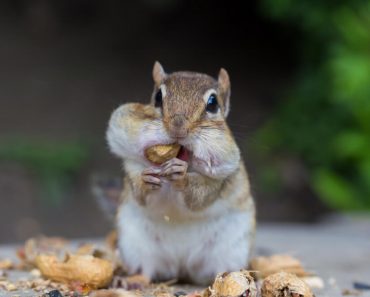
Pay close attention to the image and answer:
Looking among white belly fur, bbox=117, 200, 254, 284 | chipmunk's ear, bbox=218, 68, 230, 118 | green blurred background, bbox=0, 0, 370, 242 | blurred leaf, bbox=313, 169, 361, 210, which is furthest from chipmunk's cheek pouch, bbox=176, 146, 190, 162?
blurred leaf, bbox=313, 169, 361, 210

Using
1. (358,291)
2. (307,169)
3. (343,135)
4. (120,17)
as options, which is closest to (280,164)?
(307,169)

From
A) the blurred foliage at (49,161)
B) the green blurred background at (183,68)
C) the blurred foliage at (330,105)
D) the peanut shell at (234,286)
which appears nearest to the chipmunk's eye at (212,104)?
the peanut shell at (234,286)

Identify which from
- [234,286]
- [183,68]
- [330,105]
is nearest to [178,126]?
[234,286]

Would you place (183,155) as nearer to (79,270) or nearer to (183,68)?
(79,270)

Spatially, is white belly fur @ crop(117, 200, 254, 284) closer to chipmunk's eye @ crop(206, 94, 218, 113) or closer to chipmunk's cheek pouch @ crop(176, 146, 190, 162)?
chipmunk's cheek pouch @ crop(176, 146, 190, 162)

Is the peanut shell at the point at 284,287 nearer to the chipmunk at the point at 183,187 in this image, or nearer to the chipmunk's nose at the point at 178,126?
the chipmunk at the point at 183,187
